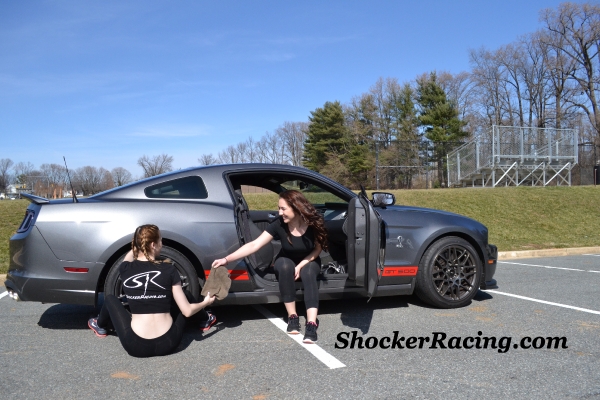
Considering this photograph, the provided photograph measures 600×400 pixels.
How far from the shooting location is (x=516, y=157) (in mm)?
21062

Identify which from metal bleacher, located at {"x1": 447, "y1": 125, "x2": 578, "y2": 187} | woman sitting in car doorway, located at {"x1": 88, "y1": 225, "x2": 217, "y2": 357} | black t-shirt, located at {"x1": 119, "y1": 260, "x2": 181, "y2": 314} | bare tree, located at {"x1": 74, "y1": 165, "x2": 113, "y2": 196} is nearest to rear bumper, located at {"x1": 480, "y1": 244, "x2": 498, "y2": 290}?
woman sitting in car doorway, located at {"x1": 88, "y1": 225, "x2": 217, "y2": 357}

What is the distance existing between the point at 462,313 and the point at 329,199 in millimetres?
1835

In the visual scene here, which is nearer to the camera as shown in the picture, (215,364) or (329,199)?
(215,364)

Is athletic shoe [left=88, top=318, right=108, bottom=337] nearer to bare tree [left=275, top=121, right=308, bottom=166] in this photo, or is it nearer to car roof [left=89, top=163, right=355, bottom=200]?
car roof [left=89, top=163, right=355, bottom=200]

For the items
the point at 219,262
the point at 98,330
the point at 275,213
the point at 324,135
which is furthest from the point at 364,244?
the point at 324,135

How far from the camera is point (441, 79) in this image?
51.2 metres

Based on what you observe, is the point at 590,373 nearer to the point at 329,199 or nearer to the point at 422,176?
the point at 329,199

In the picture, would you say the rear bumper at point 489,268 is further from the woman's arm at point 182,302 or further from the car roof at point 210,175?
the woman's arm at point 182,302

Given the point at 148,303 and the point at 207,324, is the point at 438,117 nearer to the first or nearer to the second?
the point at 207,324

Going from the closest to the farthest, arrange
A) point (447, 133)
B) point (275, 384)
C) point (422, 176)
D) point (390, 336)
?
point (275, 384)
point (390, 336)
point (422, 176)
point (447, 133)

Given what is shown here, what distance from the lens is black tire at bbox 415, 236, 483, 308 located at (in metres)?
4.88

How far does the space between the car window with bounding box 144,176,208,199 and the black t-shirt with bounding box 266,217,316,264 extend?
2.38 ft

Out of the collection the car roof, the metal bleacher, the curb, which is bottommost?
the curb

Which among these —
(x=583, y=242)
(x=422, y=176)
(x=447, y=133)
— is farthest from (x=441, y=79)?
(x=583, y=242)
